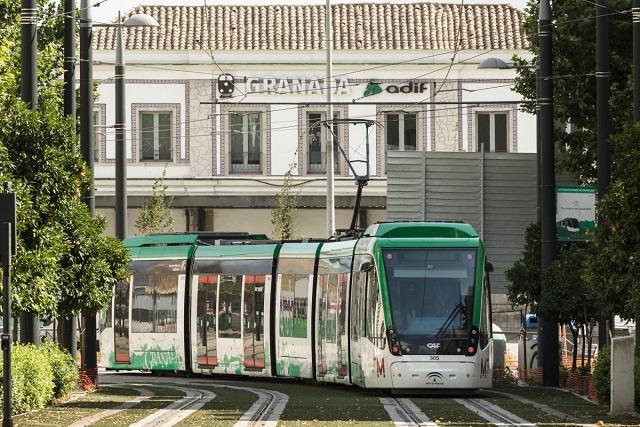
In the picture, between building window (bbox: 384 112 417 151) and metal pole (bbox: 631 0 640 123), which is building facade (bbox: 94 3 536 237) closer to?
building window (bbox: 384 112 417 151)

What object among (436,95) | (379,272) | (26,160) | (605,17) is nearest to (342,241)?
(379,272)

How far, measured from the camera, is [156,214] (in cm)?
6456

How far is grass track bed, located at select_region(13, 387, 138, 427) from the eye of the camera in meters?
22.3

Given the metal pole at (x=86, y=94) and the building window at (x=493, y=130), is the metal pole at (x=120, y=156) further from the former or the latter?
the building window at (x=493, y=130)

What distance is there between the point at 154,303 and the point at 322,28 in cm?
3119

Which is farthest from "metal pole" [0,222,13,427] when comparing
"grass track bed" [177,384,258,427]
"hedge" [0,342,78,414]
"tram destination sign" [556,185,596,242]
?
"tram destination sign" [556,185,596,242]

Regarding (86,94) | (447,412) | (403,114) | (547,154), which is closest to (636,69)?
(447,412)

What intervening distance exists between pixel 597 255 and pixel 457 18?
146 ft

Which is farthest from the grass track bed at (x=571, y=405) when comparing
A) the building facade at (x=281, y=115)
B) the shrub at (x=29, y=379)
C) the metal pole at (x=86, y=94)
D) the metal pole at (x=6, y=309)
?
the building facade at (x=281, y=115)

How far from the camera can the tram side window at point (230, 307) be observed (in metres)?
38.3

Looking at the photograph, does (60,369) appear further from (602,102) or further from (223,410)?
(602,102)

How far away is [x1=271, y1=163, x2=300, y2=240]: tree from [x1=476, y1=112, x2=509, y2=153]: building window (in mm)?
6961

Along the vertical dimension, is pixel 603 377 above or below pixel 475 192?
below

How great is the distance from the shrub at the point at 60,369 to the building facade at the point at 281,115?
126 ft
